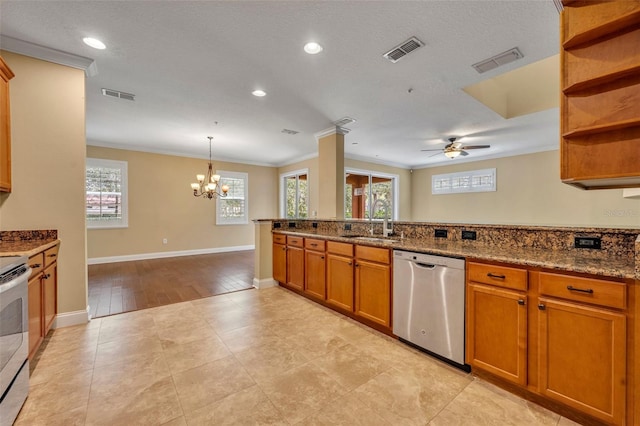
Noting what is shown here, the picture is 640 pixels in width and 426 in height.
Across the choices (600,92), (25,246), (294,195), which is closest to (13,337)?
(25,246)

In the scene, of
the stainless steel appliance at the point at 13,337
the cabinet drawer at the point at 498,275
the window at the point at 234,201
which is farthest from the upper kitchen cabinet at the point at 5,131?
the window at the point at 234,201

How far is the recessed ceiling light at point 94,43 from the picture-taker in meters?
2.40

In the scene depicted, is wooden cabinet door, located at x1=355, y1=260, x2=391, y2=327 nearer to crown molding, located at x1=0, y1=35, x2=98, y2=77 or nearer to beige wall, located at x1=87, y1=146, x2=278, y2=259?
crown molding, located at x1=0, y1=35, x2=98, y2=77

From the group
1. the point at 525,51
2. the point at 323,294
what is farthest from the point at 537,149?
the point at 323,294

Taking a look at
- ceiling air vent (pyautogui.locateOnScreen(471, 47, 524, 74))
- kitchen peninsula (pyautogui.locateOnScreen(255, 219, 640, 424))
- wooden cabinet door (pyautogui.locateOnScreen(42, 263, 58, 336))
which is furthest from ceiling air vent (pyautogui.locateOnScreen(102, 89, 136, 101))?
ceiling air vent (pyautogui.locateOnScreen(471, 47, 524, 74))

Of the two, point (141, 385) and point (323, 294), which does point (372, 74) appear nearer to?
point (323, 294)

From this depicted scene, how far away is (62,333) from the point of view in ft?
8.57

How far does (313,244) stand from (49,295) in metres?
2.65

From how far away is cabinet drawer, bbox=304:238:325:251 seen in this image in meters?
3.34

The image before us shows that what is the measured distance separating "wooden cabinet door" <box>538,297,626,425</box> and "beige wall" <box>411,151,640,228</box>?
4.29m

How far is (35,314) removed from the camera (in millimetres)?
2082

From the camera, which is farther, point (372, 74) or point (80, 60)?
point (372, 74)

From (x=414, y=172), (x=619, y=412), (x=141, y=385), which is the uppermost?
(x=414, y=172)

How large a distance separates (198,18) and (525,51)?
9.81 feet
